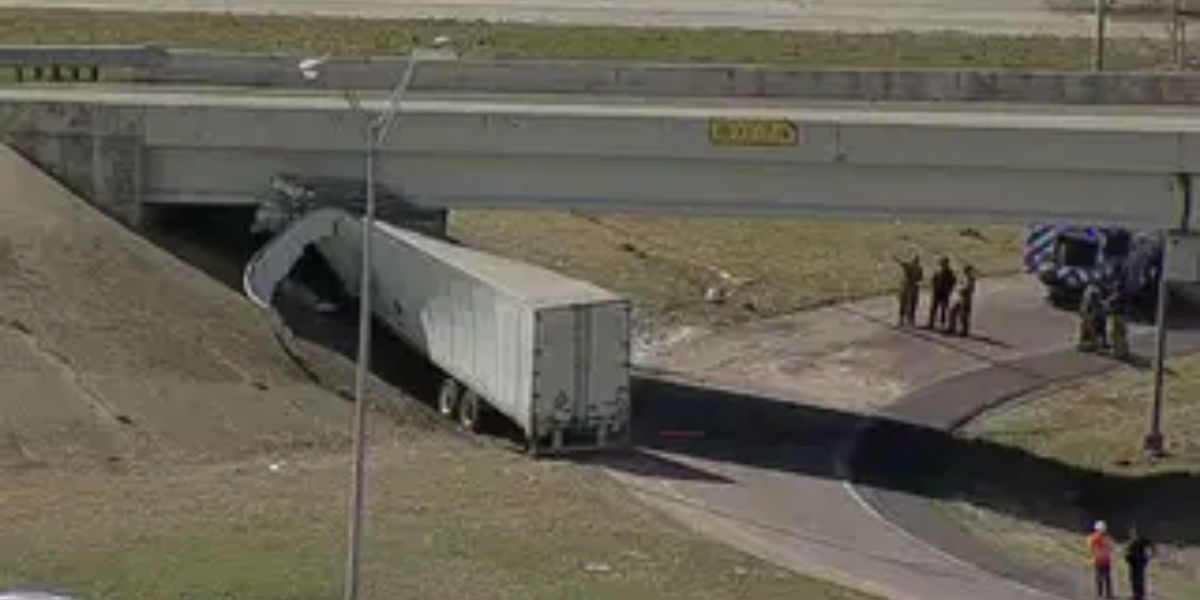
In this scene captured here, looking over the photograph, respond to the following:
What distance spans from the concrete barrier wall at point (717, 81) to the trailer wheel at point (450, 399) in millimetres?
10020

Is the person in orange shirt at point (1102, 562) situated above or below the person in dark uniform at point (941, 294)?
below

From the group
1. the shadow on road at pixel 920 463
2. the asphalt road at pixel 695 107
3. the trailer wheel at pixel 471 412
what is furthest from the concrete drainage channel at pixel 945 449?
the trailer wheel at pixel 471 412

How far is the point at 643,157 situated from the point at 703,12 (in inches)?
1205

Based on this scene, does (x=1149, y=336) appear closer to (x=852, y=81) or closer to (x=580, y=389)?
(x=852, y=81)

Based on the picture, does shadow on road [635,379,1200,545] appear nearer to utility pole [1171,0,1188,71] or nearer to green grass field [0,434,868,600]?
green grass field [0,434,868,600]

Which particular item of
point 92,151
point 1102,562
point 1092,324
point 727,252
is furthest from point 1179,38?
point 1102,562

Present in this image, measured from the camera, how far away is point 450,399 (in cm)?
4572

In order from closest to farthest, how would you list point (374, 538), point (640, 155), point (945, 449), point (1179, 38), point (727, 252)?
point (374, 538)
point (945, 449)
point (640, 155)
point (727, 252)
point (1179, 38)

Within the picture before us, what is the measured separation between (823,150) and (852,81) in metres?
6.99

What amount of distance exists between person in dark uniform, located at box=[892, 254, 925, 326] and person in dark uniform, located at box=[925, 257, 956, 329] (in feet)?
1.09

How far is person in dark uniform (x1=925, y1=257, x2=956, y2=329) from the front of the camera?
2120 inches

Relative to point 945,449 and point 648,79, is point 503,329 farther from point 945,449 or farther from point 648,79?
point 648,79

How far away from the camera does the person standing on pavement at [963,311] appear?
177 ft

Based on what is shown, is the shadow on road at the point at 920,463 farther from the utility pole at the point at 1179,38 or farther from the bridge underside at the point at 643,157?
the utility pole at the point at 1179,38
